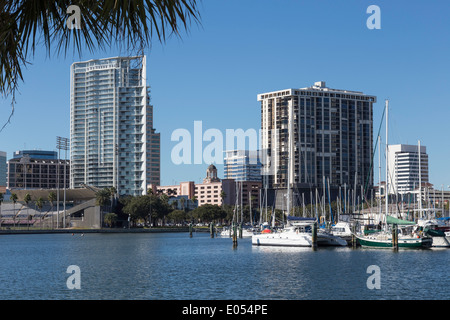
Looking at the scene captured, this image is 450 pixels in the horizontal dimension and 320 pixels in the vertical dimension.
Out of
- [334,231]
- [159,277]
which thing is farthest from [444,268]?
[334,231]

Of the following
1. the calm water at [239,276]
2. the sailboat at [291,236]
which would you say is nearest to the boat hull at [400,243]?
→ the calm water at [239,276]

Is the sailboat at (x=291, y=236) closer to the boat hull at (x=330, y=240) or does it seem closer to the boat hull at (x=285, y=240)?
the boat hull at (x=285, y=240)

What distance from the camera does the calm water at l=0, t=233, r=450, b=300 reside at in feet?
179

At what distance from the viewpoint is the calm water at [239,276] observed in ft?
179

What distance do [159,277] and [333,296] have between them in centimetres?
2377

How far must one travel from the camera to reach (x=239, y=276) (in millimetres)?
69500

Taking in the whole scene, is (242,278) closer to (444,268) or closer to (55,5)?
(444,268)

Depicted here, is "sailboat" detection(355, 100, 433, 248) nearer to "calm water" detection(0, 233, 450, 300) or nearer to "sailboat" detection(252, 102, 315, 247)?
"calm water" detection(0, 233, 450, 300)

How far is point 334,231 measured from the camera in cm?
12188

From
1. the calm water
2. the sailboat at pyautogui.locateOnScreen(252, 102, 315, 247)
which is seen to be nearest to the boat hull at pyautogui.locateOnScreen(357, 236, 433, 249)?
the calm water

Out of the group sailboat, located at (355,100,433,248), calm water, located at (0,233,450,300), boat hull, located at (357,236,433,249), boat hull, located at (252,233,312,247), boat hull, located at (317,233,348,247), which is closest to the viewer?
calm water, located at (0,233,450,300)

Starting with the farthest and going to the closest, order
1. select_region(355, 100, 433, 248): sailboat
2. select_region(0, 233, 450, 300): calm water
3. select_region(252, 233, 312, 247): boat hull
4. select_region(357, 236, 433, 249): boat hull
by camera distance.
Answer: select_region(252, 233, 312, 247): boat hull, select_region(357, 236, 433, 249): boat hull, select_region(355, 100, 433, 248): sailboat, select_region(0, 233, 450, 300): calm water

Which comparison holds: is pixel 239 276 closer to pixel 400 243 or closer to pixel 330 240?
pixel 400 243

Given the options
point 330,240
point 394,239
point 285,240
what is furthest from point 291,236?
point 394,239
